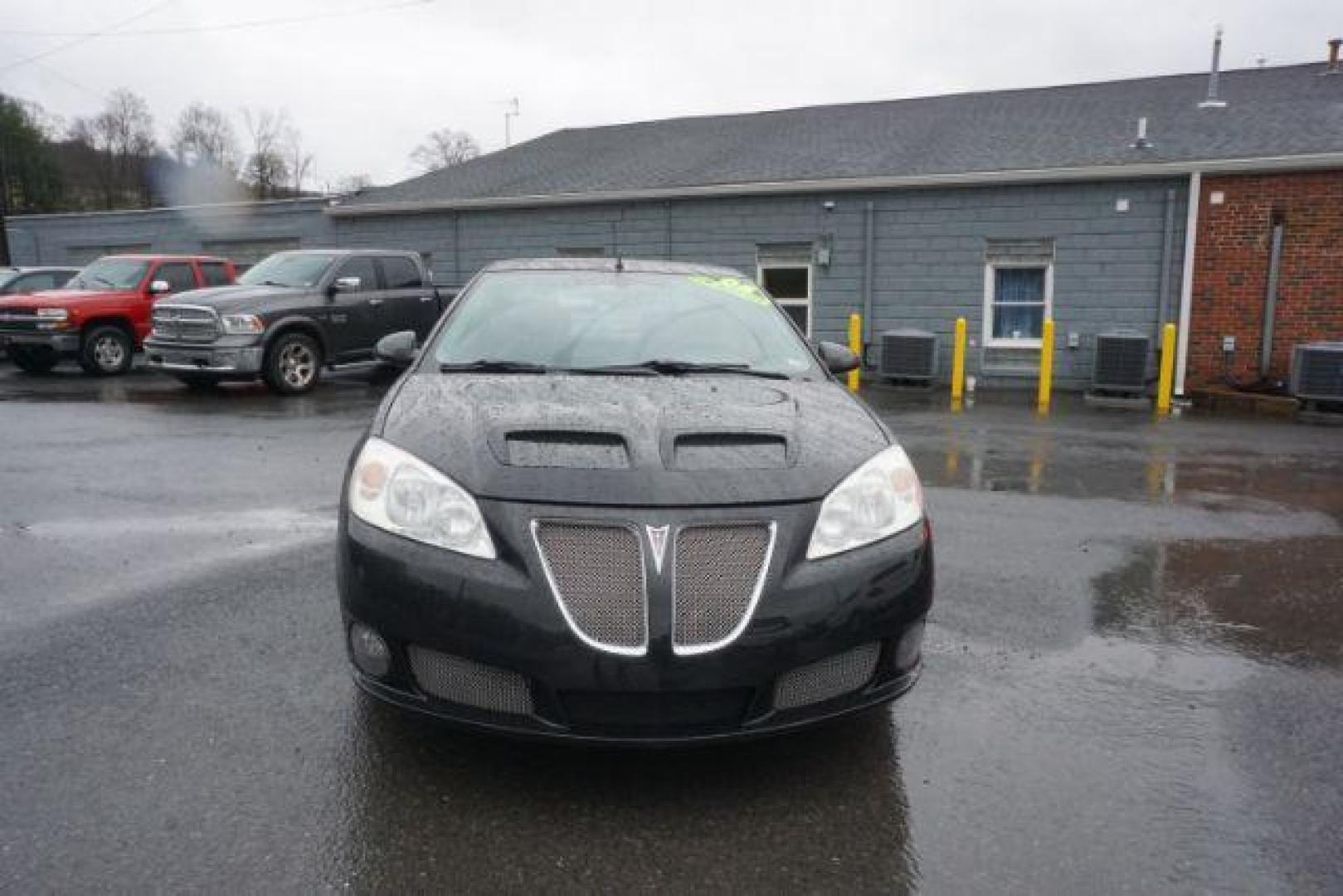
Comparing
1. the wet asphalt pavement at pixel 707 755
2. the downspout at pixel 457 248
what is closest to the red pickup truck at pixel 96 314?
the downspout at pixel 457 248

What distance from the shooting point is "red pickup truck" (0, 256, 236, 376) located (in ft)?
45.5

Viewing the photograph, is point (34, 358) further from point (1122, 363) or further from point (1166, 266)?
point (1166, 266)

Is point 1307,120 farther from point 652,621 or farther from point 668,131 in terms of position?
point 652,621

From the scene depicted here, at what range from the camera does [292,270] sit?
12.7 metres

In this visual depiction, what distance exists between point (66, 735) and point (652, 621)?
196 cm

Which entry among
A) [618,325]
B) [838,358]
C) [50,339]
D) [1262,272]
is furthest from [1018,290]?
[50,339]

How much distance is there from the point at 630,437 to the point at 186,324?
35.0 feet

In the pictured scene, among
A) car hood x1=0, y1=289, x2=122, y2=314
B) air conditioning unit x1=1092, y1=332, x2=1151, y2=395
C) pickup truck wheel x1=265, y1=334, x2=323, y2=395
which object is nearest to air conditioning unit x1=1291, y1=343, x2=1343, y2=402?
air conditioning unit x1=1092, y1=332, x2=1151, y2=395

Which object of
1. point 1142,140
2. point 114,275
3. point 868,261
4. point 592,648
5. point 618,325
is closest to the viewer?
point 592,648

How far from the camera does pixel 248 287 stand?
1241cm

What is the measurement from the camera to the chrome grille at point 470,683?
2.53 metres

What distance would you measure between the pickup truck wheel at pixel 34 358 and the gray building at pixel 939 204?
7292 millimetres

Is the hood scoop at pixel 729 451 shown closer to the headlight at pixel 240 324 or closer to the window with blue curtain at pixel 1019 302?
the headlight at pixel 240 324

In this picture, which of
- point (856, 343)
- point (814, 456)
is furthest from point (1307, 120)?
point (814, 456)
